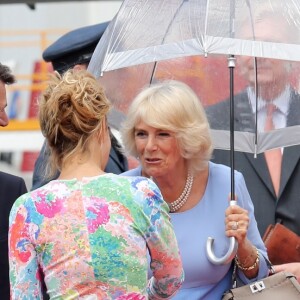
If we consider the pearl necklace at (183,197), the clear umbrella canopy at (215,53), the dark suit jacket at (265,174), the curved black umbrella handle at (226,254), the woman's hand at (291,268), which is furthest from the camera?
the dark suit jacket at (265,174)

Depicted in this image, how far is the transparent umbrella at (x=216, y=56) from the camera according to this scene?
3.91 meters

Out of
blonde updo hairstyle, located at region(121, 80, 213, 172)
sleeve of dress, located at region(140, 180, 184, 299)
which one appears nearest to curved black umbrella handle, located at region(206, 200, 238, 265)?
blonde updo hairstyle, located at region(121, 80, 213, 172)

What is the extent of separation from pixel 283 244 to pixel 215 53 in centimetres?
88

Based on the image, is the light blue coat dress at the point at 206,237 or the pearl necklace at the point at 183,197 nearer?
the light blue coat dress at the point at 206,237

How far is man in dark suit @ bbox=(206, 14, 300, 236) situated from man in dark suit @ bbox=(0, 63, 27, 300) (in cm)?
90

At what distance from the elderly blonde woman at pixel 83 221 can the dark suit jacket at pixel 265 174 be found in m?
1.20

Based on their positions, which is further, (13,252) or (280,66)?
(280,66)

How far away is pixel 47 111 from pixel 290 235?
142 cm

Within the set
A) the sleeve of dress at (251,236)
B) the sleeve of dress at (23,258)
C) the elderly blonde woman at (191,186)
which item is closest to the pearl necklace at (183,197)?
the elderly blonde woman at (191,186)

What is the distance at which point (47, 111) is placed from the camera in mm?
3371

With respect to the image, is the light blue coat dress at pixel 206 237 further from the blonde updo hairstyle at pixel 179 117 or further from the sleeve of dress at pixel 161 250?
the sleeve of dress at pixel 161 250

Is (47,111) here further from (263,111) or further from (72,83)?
(263,111)

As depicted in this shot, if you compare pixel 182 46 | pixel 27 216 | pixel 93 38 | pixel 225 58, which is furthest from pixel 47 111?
pixel 93 38

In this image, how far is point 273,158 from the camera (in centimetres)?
467
